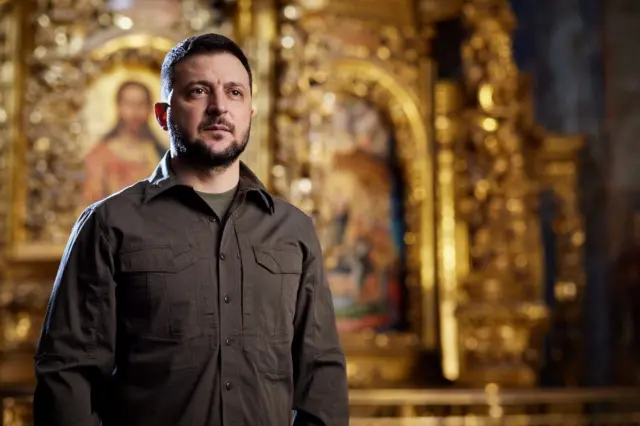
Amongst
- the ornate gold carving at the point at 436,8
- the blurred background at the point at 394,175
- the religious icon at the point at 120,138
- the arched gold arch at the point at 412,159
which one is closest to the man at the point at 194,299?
the blurred background at the point at 394,175

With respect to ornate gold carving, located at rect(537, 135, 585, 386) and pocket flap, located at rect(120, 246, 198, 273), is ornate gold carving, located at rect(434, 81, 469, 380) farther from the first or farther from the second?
pocket flap, located at rect(120, 246, 198, 273)

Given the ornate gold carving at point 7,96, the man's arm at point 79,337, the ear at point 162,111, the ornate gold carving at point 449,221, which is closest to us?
the man's arm at point 79,337

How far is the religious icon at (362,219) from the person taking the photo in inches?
279

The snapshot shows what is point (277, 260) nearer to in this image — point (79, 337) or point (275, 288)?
point (275, 288)

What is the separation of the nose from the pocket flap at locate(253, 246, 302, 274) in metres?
0.34

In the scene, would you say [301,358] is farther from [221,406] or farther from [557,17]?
[557,17]

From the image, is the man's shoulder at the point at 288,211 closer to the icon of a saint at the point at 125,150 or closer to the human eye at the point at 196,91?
the human eye at the point at 196,91

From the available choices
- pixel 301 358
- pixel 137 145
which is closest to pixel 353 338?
pixel 137 145

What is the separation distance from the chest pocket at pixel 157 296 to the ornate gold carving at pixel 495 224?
4.91 meters

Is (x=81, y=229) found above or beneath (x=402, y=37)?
beneath

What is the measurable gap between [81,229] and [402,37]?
18.8 ft

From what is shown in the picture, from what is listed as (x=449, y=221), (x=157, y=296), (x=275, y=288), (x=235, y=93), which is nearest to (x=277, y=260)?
(x=275, y=288)

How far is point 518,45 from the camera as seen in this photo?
29.1 feet

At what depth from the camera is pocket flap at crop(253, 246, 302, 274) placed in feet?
6.98
